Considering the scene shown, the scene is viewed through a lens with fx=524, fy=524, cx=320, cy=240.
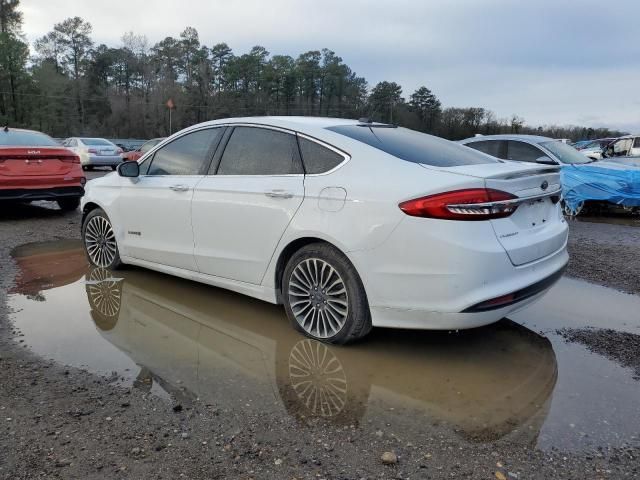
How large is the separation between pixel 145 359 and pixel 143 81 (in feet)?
244

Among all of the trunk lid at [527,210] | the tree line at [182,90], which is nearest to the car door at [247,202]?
the trunk lid at [527,210]

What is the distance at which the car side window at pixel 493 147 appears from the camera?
10.4 metres

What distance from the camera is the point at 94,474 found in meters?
2.30

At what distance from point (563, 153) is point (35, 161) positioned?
9974 mm

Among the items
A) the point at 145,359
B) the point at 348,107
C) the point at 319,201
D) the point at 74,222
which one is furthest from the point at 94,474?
the point at 348,107

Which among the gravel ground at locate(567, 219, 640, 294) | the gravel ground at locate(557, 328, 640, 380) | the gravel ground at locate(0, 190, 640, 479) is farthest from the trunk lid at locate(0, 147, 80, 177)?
the gravel ground at locate(557, 328, 640, 380)

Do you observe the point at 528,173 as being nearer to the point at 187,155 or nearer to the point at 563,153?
the point at 187,155

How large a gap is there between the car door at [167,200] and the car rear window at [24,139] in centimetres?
461

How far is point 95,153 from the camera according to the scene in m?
22.2

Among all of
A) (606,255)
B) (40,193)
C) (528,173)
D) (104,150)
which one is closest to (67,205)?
(40,193)

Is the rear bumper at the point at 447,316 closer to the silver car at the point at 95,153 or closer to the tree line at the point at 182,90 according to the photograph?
the silver car at the point at 95,153

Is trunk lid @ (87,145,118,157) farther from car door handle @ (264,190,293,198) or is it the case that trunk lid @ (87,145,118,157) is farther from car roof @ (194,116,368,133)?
car door handle @ (264,190,293,198)

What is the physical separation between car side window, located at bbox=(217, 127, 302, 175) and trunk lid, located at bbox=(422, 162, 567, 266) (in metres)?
1.21

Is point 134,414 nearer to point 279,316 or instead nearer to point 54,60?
point 279,316
